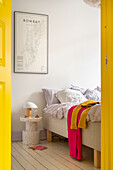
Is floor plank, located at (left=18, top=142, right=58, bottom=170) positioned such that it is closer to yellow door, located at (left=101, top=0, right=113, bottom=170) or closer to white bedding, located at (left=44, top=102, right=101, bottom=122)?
white bedding, located at (left=44, top=102, right=101, bottom=122)

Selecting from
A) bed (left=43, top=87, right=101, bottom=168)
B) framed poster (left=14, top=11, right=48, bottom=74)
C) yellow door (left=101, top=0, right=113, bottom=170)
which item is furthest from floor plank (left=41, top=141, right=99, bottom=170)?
framed poster (left=14, top=11, right=48, bottom=74)

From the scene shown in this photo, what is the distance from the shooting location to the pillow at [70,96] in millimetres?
4539

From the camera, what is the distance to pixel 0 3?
1.65 meters

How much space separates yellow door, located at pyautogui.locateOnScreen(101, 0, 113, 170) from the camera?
2123 mm

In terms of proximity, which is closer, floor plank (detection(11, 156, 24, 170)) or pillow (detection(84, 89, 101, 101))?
floor plank (detection(11, 156, 24, 170))

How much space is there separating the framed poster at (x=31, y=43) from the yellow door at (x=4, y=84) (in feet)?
10.0

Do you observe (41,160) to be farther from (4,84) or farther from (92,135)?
(4,84)

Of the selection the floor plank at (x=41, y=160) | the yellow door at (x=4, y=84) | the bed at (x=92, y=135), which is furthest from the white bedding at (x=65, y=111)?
the yellow door at (x=4, y=84)

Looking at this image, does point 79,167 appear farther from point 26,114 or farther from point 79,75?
point 79,75

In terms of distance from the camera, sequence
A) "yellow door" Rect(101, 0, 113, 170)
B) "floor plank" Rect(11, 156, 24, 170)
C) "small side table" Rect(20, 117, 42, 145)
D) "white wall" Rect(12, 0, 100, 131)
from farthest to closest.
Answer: "white wall" Rect(12, 0, 100, 131) < "small side table" Rect(20, 117, 42, 145) < "floor plank" Rect(11, 156, 24, 170) < "yellow door" Rect(101, 0, 113, 170)

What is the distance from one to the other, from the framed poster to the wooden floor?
152cm

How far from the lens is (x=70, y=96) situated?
4594mm

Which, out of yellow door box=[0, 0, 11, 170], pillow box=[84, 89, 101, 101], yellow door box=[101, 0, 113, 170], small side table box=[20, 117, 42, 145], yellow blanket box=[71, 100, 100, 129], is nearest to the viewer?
yellow door box=[0, 0, 11, 170]

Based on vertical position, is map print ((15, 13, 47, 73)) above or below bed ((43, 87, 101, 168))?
above
